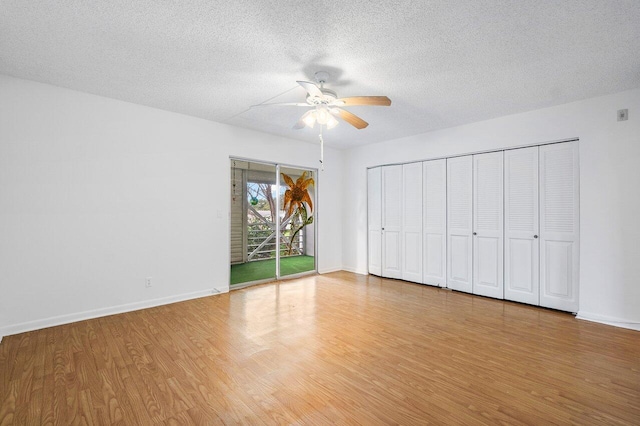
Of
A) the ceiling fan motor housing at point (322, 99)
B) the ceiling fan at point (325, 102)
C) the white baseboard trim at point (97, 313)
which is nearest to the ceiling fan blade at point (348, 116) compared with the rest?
the ceiling fan at point (325, 102)

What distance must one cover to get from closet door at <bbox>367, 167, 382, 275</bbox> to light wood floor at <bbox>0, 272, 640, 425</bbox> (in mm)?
2131

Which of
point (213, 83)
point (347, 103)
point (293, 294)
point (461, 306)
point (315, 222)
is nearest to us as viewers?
point (347, 103)

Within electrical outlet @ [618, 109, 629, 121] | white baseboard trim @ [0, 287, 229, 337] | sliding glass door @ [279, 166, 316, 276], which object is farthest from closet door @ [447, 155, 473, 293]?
white baseboard trim @ [0, 287, 229, 337]

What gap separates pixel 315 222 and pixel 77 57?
4268 millimetres

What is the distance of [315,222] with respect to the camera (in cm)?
600

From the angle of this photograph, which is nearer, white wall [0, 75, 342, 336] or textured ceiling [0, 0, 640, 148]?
textured ceiling [0, 0, 640, 148]

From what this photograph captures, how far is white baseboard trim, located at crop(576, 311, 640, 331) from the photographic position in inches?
124

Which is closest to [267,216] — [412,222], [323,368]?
[412,222]

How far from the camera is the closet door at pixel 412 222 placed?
5.17 m

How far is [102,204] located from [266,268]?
3.16m

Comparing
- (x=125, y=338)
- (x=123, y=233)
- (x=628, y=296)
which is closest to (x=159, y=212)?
(x=123, y=233)

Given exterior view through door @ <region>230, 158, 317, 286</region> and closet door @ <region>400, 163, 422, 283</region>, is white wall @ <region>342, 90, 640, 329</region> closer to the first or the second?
closet door @ <region>400, 163, 422, 283</region>

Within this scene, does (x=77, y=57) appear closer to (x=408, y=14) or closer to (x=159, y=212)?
(x=159, y=212)

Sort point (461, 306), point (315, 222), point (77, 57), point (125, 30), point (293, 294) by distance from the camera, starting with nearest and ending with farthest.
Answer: point (125, 30)
point (77, 57)
point (461, 306)
point (293, 294)
point (315, 222)
